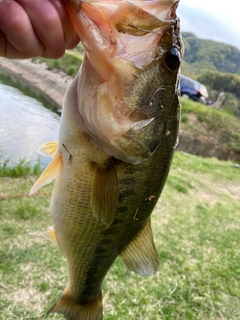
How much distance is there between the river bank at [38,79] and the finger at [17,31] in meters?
12.9

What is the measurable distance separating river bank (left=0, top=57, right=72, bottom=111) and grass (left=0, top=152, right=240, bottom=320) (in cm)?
954

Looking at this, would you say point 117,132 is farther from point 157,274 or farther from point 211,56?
point 211,56

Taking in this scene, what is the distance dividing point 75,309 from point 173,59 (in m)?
1.39

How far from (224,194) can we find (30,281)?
579cm

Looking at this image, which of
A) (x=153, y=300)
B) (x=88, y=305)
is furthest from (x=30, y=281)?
(x=88, y=305)

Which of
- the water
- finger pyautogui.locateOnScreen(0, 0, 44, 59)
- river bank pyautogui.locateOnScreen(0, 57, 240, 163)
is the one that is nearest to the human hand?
finger pyautogui.locateOnScreen(0, 0, 44, 59)

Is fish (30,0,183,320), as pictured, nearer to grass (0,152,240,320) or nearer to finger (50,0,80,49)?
finger (50,0,80,49)

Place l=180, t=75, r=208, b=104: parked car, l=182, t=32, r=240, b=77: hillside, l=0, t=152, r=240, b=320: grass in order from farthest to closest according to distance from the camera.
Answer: l=182, t=32, r=240, b=77: hillside → l=180, t=75, r=208, b=104: parked car → l=0, t=152, r=240, b=320: grass

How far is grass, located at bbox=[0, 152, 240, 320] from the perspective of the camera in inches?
128

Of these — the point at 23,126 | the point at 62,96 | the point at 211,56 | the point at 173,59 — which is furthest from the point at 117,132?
the point at 211,56

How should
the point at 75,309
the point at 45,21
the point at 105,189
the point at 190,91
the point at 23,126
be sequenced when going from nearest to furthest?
the point at 45,21 < the point at 105,189 < the point at 75,309 < the point at 23,126 < the point at 190,91

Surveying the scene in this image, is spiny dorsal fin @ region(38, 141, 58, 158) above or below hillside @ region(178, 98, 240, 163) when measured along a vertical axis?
above

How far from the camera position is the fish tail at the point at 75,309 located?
1.95 metres

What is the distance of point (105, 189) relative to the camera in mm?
1478
